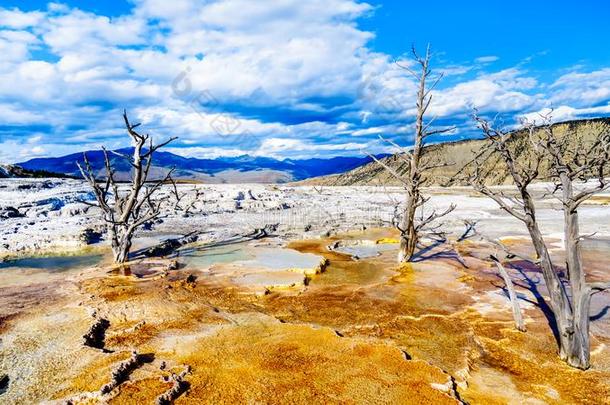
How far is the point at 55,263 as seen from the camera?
41.0ft

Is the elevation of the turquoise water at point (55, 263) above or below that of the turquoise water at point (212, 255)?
above

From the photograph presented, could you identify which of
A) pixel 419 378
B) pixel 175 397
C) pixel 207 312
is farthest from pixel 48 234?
pixel 419 378

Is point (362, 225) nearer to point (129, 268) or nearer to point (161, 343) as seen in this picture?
point (129, 268)

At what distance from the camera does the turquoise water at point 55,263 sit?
11.9 metres

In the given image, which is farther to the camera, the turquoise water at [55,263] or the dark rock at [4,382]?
the turquoise water at [55,263]

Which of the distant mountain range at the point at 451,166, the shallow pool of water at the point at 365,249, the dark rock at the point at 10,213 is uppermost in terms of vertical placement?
the distant mountain range at the point at 451,166

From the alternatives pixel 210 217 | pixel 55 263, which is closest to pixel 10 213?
pixel 55 263

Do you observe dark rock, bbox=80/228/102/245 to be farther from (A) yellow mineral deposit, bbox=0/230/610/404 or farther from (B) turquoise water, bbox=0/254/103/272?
(A) yellow mineral deposit, bbox=0/230/610/404

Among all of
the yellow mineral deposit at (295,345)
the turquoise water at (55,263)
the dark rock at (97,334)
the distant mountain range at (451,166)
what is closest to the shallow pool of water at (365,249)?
the yellow mineral deposit at (295,345)

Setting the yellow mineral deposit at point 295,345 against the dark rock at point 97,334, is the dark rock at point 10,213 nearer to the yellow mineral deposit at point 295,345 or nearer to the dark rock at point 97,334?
the yellow mineral deposit at point 295,345

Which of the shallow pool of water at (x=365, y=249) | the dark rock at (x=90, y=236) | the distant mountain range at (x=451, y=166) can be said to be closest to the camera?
the shallow pool of water at (x=365, y=249)

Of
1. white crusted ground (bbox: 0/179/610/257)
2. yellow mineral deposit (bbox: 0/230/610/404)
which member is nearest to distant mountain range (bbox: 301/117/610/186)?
white crusted ground (bbox: 0/179/610/257)

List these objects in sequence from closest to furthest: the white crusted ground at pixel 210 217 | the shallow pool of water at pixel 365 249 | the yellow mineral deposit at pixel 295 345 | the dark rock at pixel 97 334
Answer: the yellow mineral deposit at pixel 295 345, the dark rock at pixel 97 334, the shallow pool of water at pixel 365 249, the white crusted ground at pixel 210 217

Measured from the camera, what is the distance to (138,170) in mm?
12312
